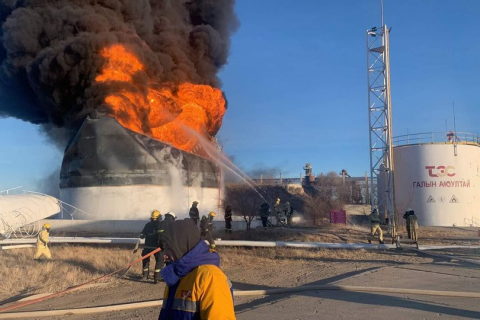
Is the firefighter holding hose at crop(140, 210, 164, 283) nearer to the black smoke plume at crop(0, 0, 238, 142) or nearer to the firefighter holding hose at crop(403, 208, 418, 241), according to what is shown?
the firefighter holding hose at crop(403, 208, 418, 241)

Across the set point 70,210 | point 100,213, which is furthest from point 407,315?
point 70,210

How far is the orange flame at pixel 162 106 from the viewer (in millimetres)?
28203

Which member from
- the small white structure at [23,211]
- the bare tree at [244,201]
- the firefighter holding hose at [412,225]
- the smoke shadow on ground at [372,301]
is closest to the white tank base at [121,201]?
the small white structure at [23,211]

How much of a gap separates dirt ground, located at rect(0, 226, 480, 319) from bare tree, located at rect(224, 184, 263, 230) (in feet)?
30.5

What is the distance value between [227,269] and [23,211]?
13572 mm

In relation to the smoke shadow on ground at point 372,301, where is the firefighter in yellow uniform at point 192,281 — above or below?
above

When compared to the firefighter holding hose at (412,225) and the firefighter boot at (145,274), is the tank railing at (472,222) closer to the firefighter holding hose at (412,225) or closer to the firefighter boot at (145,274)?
the firefighter holding hose at (412,225)

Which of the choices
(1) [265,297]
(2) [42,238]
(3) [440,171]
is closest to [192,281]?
(1) [265,297]

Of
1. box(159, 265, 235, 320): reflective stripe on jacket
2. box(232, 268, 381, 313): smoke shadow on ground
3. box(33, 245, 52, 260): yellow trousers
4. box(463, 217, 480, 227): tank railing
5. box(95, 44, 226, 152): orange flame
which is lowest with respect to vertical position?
box(232, 268, 381, 313): smoke shadow on ground

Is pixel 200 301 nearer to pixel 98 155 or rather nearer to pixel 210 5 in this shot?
pixel 98 155

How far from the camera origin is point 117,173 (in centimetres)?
2695

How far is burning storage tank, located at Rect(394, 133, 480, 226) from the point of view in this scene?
24.6 meters

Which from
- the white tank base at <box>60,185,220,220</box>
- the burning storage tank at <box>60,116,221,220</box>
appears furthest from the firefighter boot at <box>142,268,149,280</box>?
the burning storage tank at <box>60,116,221,220</box>

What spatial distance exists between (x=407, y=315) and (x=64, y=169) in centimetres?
2646
